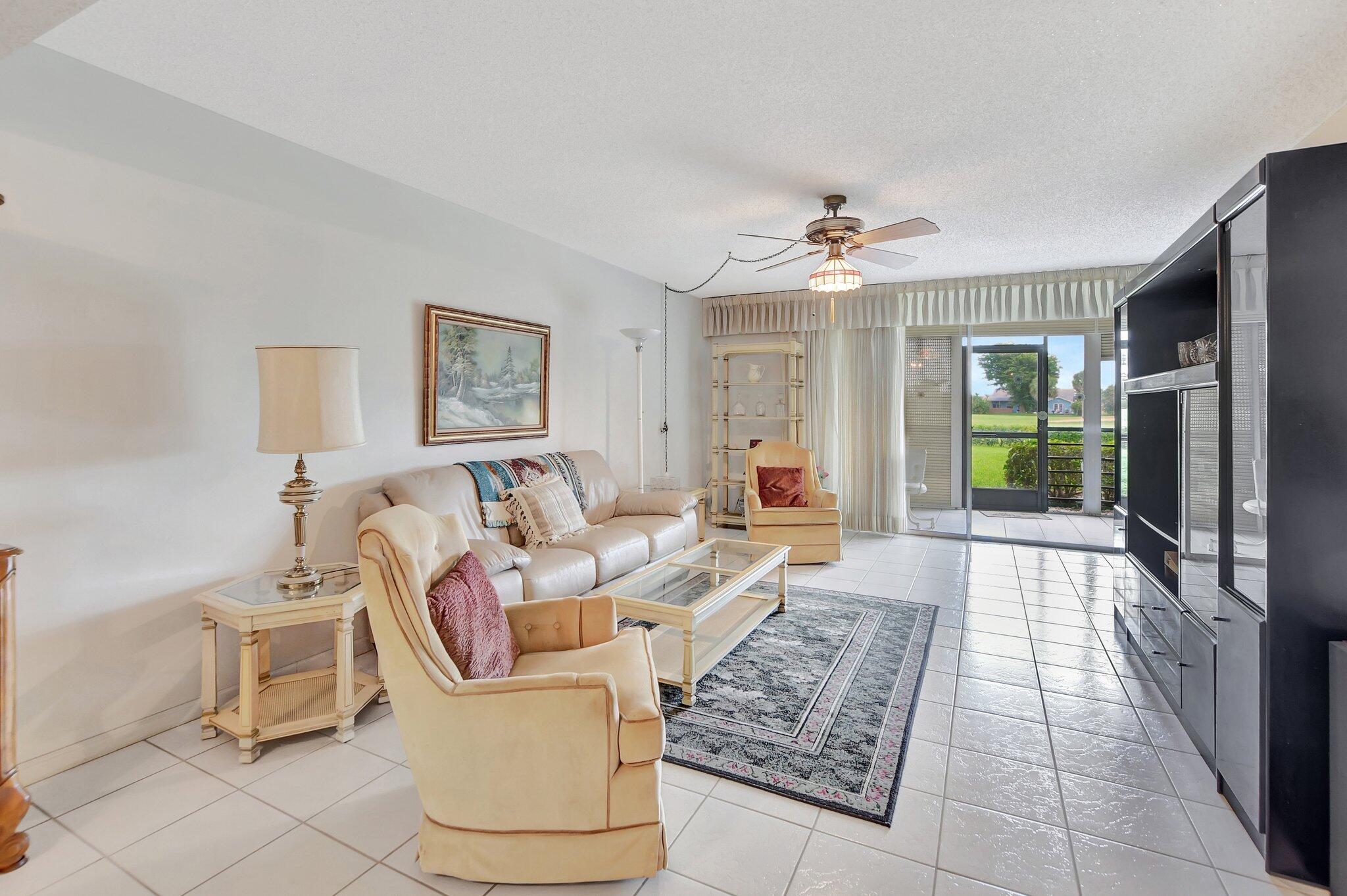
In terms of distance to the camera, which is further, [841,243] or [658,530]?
[658,530]

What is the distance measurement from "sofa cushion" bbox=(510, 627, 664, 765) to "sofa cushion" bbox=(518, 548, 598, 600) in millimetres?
905

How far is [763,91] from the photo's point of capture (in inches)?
92.4

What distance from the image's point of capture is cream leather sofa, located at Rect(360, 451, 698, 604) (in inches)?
123

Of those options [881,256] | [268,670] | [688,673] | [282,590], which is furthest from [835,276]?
[268,670]

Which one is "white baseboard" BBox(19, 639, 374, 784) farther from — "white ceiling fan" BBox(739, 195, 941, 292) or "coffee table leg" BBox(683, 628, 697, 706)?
"white ceiling fan" BBox(739, 195, 941, 292)

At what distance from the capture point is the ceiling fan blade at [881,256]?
3.74 m

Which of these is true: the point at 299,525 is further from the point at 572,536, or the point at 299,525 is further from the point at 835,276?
the point at 835,276

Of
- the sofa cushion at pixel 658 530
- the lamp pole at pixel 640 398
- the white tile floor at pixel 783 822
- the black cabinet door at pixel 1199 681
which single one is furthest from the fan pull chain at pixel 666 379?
the black cabinet door at pixel 1199 681

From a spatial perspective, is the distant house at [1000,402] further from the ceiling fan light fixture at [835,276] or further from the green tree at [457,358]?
the green tree at [457,358]

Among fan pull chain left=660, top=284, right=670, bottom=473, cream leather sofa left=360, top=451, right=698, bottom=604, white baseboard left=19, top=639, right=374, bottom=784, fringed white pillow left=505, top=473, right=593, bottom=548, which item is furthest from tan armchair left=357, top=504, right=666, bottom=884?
fan pull chain left=660, top=284, right=670, bottom=473

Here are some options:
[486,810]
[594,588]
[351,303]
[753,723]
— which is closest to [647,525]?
[594,588]

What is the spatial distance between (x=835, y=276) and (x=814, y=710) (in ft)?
7.73

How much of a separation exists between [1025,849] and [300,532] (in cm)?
276

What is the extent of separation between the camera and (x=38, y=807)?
1.99 meters
